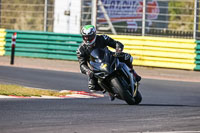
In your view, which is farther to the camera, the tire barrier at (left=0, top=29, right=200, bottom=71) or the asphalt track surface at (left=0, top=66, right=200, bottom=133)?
the tire barrier at (left=0, top=29, right=200, bottom=71)

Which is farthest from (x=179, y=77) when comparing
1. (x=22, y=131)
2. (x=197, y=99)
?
(x=22, y=131)

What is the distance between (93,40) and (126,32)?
11212 millimetres

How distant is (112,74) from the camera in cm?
967

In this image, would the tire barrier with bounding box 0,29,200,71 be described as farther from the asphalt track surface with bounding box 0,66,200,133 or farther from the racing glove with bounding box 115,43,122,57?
the racing glove with bounding box 115,43,122,57

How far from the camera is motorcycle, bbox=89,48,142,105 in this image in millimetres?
9562

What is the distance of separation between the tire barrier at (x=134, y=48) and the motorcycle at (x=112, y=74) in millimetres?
9473

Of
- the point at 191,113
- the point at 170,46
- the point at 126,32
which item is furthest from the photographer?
the point at 126,32

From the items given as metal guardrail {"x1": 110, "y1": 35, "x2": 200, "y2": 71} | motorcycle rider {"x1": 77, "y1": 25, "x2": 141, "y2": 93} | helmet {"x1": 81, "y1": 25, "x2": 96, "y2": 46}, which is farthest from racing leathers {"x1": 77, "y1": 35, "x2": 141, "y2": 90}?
metal guardrail {"x1": 110, "y1": 35, "x2": 200, "y2": 71}

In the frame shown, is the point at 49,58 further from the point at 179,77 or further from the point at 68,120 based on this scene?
the point at 68,120

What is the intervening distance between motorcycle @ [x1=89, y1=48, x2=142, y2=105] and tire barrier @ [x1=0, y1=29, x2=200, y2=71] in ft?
31.1

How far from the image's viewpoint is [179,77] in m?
17.7

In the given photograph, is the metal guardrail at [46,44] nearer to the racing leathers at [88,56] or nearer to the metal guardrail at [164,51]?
the metal guardrail at [164,51]

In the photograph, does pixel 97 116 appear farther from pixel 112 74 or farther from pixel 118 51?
pixel 118 51

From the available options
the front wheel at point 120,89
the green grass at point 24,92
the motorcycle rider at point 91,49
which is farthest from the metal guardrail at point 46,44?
the front wheel at point 120,89
